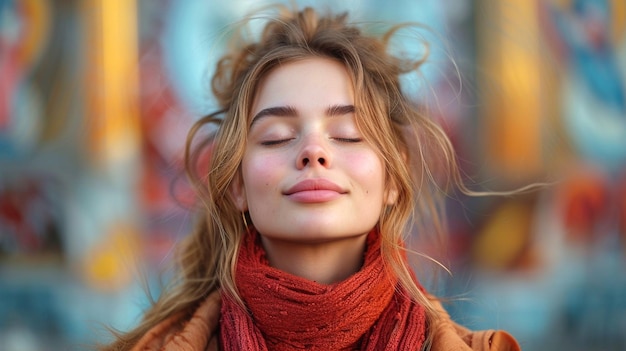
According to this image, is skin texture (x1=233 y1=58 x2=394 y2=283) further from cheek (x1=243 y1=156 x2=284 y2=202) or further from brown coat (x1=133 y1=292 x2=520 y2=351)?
brown coat (x1=133 y1=292 x2=520 y2=351)

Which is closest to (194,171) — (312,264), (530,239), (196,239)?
(196,239)

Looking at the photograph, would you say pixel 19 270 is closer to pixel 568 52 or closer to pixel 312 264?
pixel 312 264

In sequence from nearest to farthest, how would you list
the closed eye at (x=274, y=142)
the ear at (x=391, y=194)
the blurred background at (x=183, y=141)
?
the closed eye at (x=274, y=142) → the ear at (x=391, y=194) → the blurred background at (x=183, y=141)

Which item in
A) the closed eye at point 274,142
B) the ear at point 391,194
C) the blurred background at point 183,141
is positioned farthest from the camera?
the blurred background at point 183,141

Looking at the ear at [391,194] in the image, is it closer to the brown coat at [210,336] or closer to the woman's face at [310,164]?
the woman's face at [310,164]

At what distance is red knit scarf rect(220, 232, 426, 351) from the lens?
1745 millimetres

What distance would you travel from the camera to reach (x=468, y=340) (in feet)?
6.12

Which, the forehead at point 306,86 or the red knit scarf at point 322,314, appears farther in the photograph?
the forehead at point 306,86

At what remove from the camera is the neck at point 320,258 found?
6.14ft

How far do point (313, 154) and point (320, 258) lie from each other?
0.29 meters

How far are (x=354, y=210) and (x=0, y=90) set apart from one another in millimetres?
3717

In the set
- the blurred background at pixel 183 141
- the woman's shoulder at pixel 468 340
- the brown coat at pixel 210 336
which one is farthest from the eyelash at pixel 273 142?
the blurred background at pixel 183 141

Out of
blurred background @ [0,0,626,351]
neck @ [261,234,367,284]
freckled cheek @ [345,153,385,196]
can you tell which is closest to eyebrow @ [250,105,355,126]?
freckled cheek @ [345,153,385,196]

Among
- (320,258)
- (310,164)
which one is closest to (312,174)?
(310,164)
